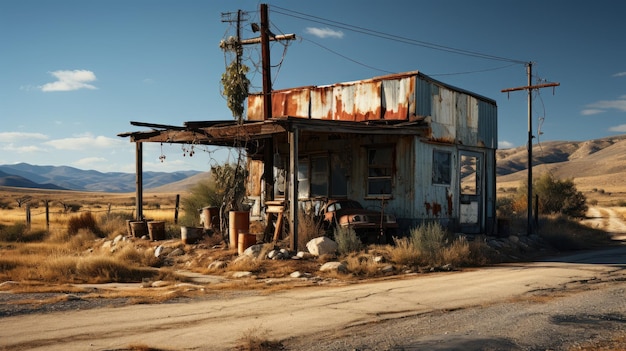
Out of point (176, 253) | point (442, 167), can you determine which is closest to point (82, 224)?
point (176, 253)

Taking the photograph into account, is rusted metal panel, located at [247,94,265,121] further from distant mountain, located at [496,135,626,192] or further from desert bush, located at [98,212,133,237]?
distant mountain, located at [496,135,626,192]

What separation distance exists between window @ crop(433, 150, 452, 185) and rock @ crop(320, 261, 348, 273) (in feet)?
20.6

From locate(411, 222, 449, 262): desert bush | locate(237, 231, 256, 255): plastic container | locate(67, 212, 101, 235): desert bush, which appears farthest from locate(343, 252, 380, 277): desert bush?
locate(67, 212, 101, 235): desert bush

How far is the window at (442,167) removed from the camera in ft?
59.7

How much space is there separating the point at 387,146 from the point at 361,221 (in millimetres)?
3185

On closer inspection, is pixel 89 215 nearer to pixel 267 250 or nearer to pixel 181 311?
pixel 267 250

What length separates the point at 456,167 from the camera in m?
19.0

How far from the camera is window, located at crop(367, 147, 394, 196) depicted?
1759 centimetres

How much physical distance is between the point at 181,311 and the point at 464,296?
4.72 meters

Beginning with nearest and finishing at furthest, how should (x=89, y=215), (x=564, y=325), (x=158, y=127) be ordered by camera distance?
(x=564, y=325) < (x=158, y=127) < (x=89, y=215)

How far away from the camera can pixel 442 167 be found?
1848 cm

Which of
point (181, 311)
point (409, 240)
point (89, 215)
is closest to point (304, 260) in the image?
point (409, 240)

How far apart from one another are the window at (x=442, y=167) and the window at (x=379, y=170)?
1.58m

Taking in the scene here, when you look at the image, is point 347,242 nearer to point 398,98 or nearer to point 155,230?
point 398,98
